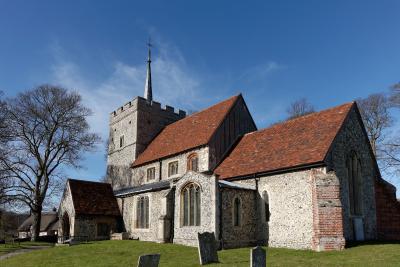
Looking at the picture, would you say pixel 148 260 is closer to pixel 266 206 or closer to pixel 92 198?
pixel 266 206

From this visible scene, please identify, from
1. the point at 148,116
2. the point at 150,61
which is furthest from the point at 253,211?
the point at 150,61

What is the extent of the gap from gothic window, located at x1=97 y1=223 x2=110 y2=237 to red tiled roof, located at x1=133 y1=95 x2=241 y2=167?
5.45 m

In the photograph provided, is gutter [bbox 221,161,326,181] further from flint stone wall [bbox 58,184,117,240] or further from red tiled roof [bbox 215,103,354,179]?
flint stone wall [bbox 58,184,117,240]

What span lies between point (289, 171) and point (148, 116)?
57.6 feet

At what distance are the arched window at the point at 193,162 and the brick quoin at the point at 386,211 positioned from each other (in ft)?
34.6

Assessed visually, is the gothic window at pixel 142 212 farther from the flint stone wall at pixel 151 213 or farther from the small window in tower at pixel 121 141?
the small window in tower at pixel 121 141

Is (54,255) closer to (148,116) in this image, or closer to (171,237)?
(171,237)

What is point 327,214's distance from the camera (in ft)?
55.6

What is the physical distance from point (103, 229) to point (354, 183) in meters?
16.6

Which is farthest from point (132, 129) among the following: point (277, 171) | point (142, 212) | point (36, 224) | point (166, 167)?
point (277, 171)

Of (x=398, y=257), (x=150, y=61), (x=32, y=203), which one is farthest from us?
(x=150, y=61)

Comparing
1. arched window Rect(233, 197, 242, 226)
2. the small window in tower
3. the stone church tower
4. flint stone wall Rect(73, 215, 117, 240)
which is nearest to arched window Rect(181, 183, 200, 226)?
arched window Rect(233, 197, 242, 226)

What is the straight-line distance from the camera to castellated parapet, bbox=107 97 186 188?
108 ft

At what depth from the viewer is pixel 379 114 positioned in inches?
1255
